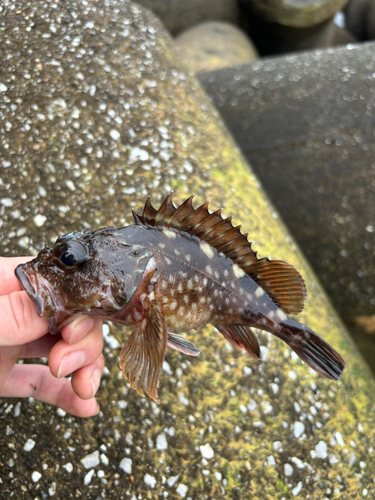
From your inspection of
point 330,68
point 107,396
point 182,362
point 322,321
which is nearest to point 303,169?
point 330,68

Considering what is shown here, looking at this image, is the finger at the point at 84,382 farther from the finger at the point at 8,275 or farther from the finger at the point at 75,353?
the finger at the point at 8,275

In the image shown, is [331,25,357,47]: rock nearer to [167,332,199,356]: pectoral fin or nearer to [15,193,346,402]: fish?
[15,193,346,402]: fish

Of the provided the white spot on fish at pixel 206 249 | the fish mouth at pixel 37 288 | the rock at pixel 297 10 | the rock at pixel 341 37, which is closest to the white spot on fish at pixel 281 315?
the white spot on fish at pixel 206 249

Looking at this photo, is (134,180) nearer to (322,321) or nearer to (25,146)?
(25,146)

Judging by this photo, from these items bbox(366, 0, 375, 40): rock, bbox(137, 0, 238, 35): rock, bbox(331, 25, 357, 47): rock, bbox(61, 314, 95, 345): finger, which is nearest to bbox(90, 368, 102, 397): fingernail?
bbox(61, 314, 95, 345): finger

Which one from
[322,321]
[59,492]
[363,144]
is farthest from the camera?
[363,144]
